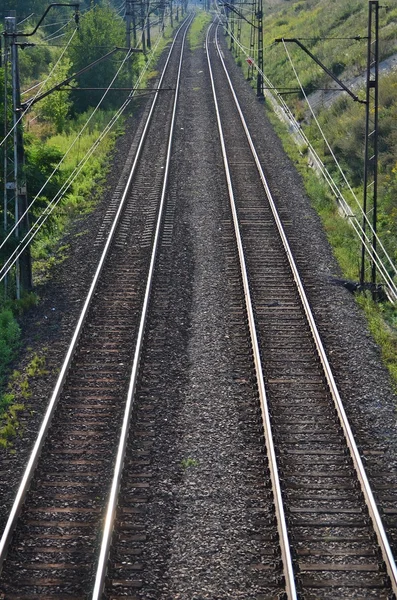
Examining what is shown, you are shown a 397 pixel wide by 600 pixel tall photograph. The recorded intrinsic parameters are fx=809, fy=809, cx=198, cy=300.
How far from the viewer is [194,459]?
37.1ft

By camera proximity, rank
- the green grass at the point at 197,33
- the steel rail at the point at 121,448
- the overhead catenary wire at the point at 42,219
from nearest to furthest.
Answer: the steel rail at the point at 121,448, the overhead catenary wire at the point at 42,219, the green grass at the point at 197,33

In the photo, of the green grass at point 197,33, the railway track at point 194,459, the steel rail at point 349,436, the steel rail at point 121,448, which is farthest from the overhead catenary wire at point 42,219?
the green grass at point 197,33

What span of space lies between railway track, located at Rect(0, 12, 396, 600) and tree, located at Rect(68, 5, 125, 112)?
905 inches

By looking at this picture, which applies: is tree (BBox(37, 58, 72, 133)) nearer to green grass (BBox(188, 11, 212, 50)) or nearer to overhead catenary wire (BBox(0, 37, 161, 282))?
overhead catenary wire (BBox(0, 37, 161, 282))

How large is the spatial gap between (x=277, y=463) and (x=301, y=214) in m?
12.8

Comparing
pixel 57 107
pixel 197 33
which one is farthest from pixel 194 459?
pixel 197 33

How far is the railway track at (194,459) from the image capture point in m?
9.04

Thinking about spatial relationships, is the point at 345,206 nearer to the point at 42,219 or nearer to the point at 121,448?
the point at 42,219

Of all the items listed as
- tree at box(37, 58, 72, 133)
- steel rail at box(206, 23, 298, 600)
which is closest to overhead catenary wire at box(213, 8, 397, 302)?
steel rail at box(206, 23, 298, 600)

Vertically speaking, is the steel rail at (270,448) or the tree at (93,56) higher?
the tree at (93,56)

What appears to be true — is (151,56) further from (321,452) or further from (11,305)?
(321,452)

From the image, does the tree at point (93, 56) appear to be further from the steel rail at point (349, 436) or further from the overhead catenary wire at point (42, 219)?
the steel rail at point (349, 436)

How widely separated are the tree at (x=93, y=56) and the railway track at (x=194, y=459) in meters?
23.0

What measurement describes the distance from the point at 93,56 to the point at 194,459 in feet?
110
